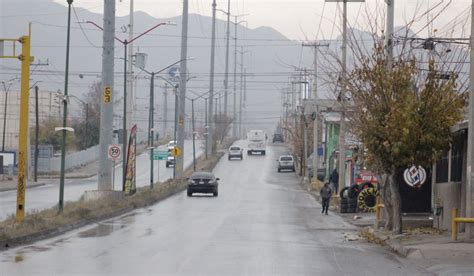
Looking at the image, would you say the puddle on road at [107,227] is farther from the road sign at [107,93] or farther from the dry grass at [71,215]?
the road sign at [107,93]

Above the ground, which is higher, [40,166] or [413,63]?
[413,63]

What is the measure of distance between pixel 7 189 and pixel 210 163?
3794 cm

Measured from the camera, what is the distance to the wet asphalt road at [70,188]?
4228cm

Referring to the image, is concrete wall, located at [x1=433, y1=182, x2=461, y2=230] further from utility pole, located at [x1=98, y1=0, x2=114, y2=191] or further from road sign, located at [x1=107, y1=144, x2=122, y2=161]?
road sign, located at [x1=107, y1=144, x2=122, y2=161]

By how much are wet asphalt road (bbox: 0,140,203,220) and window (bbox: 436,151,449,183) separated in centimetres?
1537

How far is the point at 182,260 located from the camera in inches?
771

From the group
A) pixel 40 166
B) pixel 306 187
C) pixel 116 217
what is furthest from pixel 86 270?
pixel 40 166

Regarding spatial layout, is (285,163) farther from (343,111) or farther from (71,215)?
(71,215)

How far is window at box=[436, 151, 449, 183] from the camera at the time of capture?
3099 cm

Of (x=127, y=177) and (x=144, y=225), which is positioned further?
(x=127, y=177)

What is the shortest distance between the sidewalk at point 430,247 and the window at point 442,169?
→ 64.6 inches

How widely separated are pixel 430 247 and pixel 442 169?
9382mm

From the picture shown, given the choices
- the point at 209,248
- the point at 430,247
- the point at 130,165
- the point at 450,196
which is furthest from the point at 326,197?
the point at 209,248

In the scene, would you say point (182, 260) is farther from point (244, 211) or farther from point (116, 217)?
point (244, 211)
